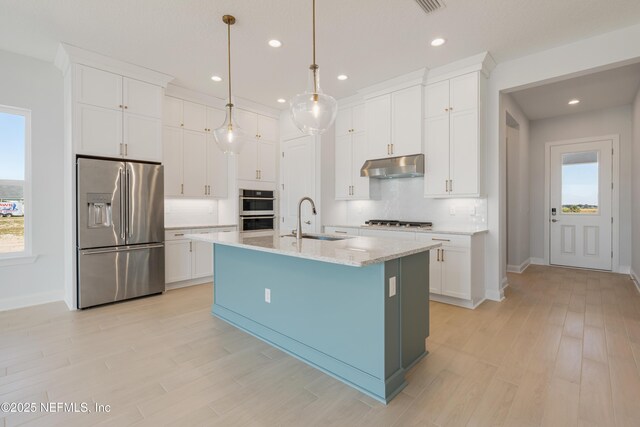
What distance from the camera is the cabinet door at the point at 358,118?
504 cm

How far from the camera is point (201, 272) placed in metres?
4.79

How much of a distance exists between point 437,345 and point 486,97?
3.17m

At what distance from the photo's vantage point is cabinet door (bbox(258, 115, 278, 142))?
18.6 feet

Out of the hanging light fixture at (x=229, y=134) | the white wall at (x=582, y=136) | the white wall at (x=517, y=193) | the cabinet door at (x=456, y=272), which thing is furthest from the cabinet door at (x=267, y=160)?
the white wall at (x=582, y=136)

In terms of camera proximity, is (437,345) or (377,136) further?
(377,136)

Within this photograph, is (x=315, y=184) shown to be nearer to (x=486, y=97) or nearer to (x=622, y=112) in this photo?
(x=486, y=97)

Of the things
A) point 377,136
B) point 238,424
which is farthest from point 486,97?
point 238,424

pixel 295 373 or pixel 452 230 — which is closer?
pixel 295 373

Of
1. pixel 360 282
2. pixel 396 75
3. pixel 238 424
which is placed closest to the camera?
pixel 238 424

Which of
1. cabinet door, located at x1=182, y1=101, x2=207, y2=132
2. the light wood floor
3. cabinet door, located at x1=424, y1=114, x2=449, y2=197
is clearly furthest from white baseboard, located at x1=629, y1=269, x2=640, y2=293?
cabinet door, located at x1=182, y1=101, x2=207, y2=132

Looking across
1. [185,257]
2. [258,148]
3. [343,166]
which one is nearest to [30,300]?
[185,257]

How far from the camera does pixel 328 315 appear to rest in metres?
2.27

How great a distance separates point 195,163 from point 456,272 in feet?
13.4

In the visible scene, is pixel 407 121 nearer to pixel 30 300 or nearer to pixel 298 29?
pixel 298 29
